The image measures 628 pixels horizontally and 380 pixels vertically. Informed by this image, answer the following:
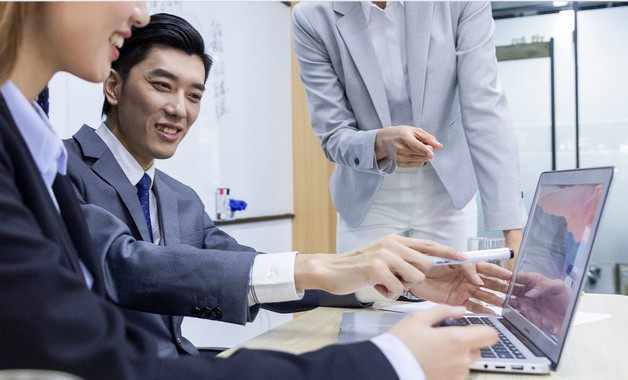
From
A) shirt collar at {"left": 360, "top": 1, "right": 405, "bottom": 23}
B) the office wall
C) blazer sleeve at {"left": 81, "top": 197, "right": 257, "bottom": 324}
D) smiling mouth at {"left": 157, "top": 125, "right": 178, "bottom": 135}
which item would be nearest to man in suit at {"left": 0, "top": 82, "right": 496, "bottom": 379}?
blazer sleeve at {"left": 81, "top": 197, "right": 257, "bottom": 324}

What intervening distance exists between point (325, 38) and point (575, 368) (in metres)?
1.26

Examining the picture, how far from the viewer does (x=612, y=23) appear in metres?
3.93

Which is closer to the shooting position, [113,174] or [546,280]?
[546,280]

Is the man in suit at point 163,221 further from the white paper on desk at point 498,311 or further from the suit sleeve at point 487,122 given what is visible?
the suit sleeve at point 487,122

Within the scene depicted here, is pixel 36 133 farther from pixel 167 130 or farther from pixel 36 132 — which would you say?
pixel 167 130

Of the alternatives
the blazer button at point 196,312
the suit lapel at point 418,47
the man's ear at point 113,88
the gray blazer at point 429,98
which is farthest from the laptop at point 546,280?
the man's ear at point 113,88

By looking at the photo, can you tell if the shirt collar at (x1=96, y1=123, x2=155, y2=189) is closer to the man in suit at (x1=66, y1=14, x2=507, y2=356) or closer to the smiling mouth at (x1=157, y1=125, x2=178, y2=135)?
the man in suit at (x1=66, y1=14, x2=507, y2=356)

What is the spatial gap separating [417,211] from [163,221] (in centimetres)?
78

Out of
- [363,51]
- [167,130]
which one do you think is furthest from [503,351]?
[363,51]

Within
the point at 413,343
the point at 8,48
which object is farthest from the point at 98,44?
the point at 413,343

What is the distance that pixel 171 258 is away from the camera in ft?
3.43

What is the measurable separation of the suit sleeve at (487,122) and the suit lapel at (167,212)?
32.6 inches

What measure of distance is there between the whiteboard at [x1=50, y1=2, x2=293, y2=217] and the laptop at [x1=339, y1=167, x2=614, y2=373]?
178 cm

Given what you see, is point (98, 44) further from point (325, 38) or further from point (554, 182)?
point (325, 38)
